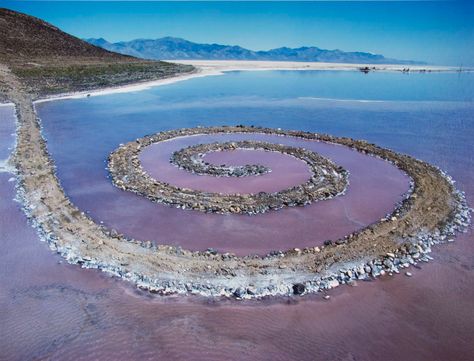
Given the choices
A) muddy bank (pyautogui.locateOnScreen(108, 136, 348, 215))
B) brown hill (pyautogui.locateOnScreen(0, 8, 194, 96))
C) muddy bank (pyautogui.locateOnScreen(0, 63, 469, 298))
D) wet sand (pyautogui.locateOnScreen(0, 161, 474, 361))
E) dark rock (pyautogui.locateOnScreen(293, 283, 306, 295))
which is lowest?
wet sand (pyautogui.locateOnScreen(0, 161, 474, 361))

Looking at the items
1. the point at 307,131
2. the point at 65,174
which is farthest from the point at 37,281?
the point at 307,131

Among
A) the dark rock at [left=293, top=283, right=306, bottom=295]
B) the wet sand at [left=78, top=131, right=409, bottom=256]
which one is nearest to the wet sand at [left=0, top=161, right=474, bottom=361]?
the dark rock at [left=293, top=283, right=306, bottom=295]

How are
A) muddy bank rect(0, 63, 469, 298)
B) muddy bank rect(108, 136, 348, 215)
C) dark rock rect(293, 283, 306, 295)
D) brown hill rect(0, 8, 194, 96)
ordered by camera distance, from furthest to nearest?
brown hill rect(0, 8, 194, 96) < muddy bank rect(108, 136, 348, 215) < muddy bank rect(0, 63, 469, 298) < dark rock rect(293, 283, 306, 295)

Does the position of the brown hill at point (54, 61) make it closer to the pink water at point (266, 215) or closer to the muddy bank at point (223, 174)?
the muddy bank at point (223, 174)

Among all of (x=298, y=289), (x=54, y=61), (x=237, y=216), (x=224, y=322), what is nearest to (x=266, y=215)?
(x=237, y=216)

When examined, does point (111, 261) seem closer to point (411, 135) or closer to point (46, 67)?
point (411, 135)

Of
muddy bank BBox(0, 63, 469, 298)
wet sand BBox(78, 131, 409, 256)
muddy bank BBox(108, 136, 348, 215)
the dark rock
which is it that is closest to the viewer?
the dark rock

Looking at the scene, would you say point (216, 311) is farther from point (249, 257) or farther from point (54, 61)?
point (54, 61)

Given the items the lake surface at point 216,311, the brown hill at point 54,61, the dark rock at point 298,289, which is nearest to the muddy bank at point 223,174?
the lake surface at point 216,311

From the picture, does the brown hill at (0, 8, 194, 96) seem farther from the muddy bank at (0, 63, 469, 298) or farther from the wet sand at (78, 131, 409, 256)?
the muddy bank at (0, 63, 469, 298)
